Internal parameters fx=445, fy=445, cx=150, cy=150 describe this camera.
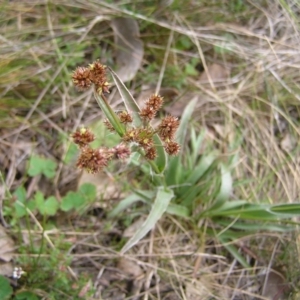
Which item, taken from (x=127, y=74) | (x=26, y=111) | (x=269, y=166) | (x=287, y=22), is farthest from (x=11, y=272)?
(x=287, y=22)

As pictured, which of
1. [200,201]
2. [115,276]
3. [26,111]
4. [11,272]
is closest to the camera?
[11,272]

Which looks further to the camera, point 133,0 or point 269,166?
point 133,0

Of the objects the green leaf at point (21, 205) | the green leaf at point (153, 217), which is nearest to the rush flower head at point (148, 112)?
the green leaf at point (153, 217)

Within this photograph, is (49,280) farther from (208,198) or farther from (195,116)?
(195,116)

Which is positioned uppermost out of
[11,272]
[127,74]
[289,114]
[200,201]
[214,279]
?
[127,74]

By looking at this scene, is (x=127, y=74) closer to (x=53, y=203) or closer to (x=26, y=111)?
(x=26, y=111)

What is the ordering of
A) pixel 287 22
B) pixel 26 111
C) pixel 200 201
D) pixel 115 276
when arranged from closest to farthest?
pixel 115 276 < pixel 200 201 < pixel 26 111 < pixel 287 22

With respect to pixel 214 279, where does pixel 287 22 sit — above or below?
above

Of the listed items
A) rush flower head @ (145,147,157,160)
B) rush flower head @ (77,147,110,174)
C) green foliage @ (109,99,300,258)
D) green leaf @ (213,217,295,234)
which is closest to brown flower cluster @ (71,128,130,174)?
rush flower head @ (77,147,110,174)
